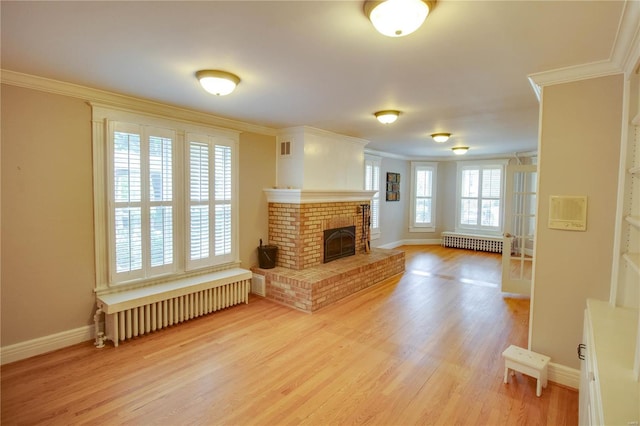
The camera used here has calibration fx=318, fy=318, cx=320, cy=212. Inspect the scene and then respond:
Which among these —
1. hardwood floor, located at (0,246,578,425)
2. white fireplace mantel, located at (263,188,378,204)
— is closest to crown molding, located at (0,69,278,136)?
white fireplace mantel, located at (263,188,378,204)

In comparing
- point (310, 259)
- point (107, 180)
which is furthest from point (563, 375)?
point (107, 180)

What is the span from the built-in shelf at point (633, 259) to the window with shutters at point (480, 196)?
6.56m

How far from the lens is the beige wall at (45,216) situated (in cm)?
287

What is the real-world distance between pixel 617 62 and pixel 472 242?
6.85m

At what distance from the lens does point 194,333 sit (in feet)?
11.8

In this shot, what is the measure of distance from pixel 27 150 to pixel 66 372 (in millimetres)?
2034

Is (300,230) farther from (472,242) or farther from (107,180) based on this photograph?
(472,242)

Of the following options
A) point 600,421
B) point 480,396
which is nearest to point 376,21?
point 600,421

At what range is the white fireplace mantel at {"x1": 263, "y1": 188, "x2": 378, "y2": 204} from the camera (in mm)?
4871

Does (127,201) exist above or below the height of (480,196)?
below

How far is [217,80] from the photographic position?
8.86 feet

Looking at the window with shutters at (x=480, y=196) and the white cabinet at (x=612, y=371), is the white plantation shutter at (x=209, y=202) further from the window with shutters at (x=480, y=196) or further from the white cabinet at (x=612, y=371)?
the window with shutters at (x=480, y=196)

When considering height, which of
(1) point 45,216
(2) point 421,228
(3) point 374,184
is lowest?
(2) point 421,228

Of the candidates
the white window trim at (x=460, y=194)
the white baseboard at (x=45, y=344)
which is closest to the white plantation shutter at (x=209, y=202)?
the white baseboard at (x=45, y=344)
